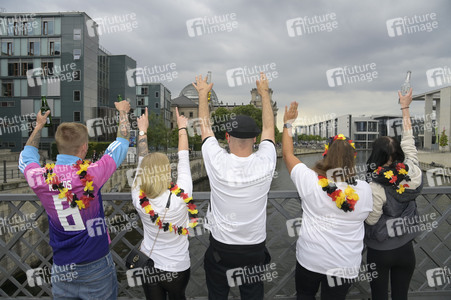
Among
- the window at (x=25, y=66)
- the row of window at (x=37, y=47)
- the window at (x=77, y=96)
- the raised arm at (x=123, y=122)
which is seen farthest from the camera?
the window at (x=77, y=96)

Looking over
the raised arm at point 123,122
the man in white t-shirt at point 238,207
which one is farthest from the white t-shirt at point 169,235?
the raised arm at point 123,122

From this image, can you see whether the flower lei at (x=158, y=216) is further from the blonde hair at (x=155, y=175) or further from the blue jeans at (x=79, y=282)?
the blue jeans at (x=79, y=282)

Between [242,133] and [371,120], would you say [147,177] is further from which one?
[371,120]

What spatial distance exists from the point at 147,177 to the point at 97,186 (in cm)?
45

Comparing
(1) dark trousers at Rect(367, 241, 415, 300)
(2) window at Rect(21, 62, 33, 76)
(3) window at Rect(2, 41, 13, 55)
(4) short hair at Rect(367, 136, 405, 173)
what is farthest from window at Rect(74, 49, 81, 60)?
(1) dark trousers at Rect(367, 241, 415, 300)

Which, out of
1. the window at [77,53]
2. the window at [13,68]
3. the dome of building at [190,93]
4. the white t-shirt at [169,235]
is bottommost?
the white t-shirt at [169,235]

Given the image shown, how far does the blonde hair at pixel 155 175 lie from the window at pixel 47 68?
43.2m

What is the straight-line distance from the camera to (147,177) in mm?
2625

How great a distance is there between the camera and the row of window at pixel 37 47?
125 ft

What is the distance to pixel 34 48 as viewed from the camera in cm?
3812

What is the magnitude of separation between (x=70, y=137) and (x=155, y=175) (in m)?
0.78

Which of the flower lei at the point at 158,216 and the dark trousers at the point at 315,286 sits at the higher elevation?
the flower lei at the point at 158,216

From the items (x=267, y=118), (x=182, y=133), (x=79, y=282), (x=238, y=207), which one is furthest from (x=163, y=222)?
(x=267, y=118)

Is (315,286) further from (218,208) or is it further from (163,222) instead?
(163,222)
